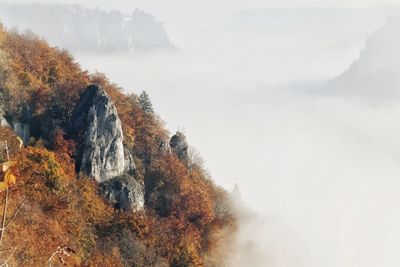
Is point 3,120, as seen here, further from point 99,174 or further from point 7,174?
point 7,174

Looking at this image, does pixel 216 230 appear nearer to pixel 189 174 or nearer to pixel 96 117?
pixel 189 174

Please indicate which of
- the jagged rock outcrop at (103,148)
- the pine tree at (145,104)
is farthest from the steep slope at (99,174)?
the pine tree at (145,104)

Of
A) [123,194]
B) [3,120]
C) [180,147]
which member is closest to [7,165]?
[3,120]

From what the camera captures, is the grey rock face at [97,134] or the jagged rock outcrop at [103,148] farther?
the grey rock face at [97,134]

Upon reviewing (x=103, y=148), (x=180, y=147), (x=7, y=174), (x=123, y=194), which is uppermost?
(x=180, y=147)

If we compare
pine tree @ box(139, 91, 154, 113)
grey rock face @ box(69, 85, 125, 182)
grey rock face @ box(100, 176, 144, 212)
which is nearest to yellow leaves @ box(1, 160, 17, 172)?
grey rock face @ box(100, 176, 144, 212)

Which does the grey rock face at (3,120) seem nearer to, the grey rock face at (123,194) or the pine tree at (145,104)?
the grey rock face at (123,194)
